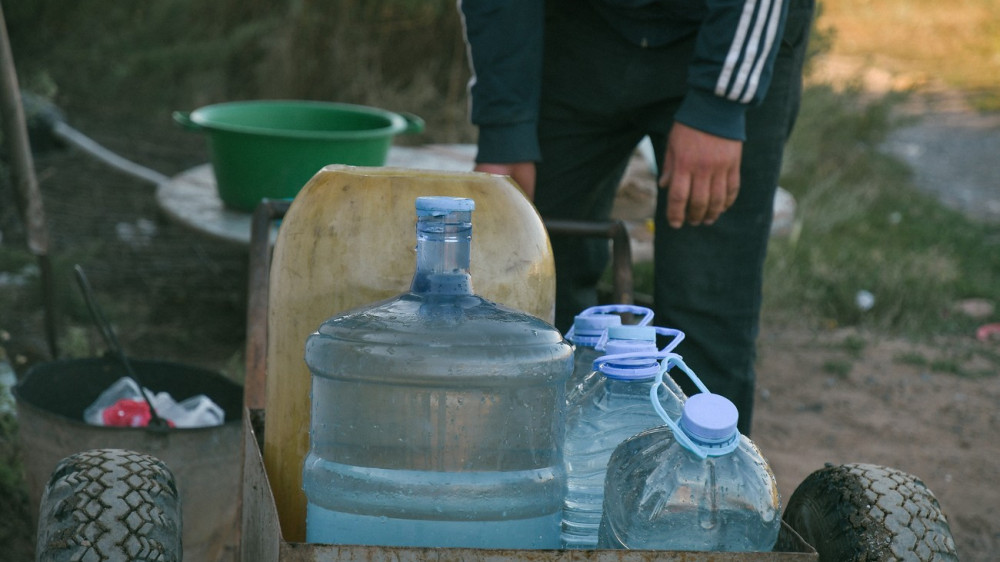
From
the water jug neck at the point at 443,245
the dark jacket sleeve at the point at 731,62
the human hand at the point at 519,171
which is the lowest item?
the human hand at the point at 519,171

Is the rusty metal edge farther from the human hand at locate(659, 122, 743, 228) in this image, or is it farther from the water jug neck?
the water jug neck

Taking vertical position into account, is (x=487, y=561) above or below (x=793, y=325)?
above

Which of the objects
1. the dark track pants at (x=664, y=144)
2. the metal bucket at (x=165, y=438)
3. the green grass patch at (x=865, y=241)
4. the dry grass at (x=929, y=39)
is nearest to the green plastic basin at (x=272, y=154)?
the metal bucket at (x=165, y=438)

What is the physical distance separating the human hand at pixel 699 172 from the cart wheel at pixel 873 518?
77 cm

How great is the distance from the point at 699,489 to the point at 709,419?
90 mm

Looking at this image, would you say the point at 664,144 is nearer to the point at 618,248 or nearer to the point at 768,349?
the point at 618,248

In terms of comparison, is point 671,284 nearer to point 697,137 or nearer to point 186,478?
point 697,137

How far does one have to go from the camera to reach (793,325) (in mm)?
5398

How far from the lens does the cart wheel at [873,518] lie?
133cm

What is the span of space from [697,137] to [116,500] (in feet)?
4.25

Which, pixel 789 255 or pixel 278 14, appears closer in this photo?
pixel 789 255

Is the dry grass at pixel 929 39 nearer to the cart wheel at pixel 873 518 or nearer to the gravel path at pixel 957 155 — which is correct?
the gravel path at pixel 957 155

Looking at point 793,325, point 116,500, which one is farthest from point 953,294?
point 116,500

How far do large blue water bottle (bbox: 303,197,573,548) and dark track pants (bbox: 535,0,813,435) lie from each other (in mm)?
1043
